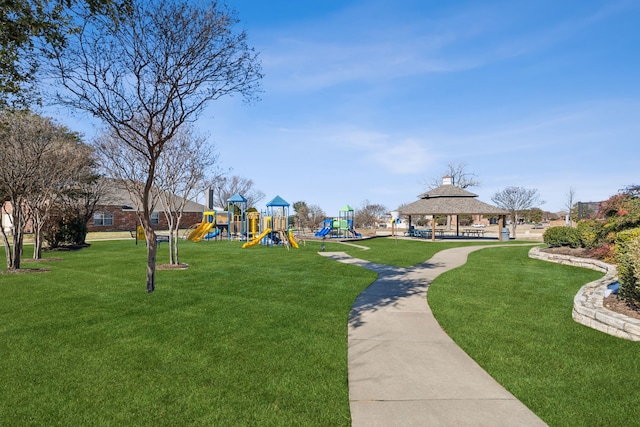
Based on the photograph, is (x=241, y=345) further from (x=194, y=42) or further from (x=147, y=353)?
(x=194, y=42)

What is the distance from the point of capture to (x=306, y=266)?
46.7 feet

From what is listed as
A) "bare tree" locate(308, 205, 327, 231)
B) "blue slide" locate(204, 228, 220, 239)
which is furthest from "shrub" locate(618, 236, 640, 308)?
"bare tree" locate(308, 205, 327, 231)

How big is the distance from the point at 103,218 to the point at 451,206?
41387mm

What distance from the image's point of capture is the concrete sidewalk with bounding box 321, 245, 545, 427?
11.9ft

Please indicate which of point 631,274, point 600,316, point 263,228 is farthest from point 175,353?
point 263,228

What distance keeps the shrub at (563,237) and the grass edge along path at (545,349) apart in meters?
8.02

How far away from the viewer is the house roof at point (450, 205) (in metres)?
32.1

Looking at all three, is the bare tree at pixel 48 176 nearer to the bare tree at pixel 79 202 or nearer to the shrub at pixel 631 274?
the bare tree at pixel 79 202

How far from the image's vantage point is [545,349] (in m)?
5.46

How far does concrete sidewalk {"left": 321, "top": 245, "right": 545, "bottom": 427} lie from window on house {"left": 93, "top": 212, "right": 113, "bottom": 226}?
48.2 m

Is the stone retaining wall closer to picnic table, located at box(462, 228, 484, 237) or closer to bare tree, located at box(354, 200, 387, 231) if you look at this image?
picnic table, located at box(462, 228, 484, 237)

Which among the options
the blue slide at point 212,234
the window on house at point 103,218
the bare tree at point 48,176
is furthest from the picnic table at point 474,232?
the window on house at point 103,218

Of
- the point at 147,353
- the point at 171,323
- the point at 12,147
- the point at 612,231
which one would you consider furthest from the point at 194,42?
the point at 612,231

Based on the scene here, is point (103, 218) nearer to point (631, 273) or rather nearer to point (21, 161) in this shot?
point (21, 161)
